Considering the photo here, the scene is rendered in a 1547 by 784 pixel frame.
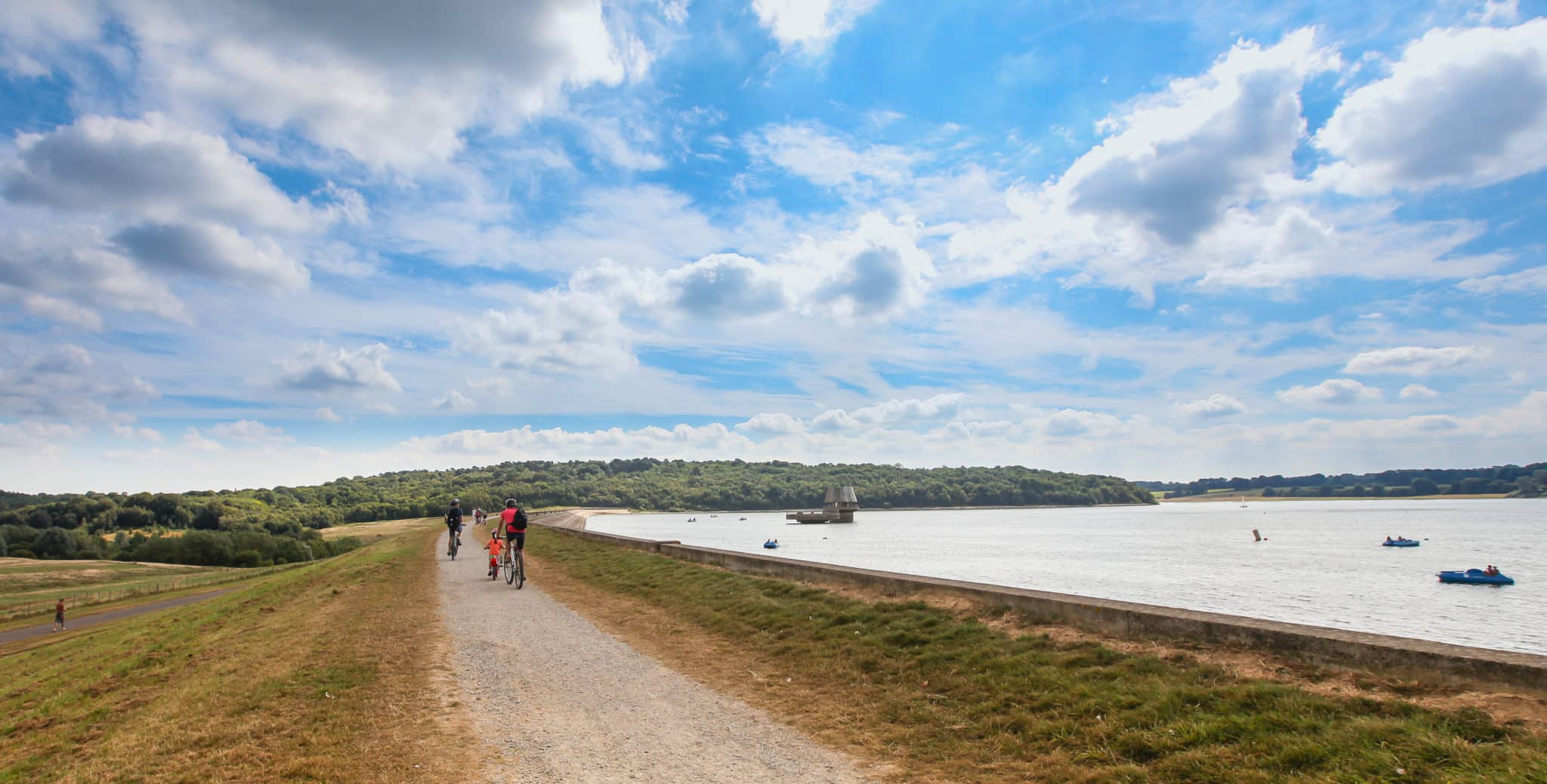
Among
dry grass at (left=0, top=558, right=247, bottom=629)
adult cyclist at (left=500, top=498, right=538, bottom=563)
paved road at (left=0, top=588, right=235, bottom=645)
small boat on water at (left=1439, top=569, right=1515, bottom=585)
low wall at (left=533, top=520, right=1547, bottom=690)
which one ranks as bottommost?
dry grass at (left=0, top=558, right=247, bottom=629)

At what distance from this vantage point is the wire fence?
56062 mm

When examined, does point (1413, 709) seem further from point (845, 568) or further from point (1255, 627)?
point (845, 568)

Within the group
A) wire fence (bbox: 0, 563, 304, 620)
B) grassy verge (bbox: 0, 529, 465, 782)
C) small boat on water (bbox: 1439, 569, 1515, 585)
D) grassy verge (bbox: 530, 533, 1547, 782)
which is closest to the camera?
grassy verge (bbox: 530, 533, 1547, 782)

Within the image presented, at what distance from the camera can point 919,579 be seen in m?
13.5

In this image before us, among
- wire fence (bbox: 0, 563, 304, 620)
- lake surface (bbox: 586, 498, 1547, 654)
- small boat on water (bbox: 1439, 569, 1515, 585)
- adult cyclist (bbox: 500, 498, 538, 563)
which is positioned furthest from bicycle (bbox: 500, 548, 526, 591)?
small boat on water (bbox: 1439, 569, 1515, 585)

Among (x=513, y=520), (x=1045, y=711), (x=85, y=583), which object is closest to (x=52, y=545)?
(x=85, y=583)

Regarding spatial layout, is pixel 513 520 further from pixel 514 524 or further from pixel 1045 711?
pixel 1045 711

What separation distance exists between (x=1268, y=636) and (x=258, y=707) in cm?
1079

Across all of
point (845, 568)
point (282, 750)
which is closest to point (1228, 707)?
point (282, 750)

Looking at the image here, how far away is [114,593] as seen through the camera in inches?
2608

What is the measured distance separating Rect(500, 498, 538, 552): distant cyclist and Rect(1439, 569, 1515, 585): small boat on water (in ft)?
173

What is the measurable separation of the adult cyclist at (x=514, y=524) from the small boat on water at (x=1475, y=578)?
52678 millimetres

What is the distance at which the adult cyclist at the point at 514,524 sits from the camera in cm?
1909

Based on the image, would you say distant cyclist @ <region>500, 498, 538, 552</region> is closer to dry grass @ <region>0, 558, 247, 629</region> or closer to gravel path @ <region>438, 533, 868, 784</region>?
gravel path @ <region>438, 533, 868, 784</region>
